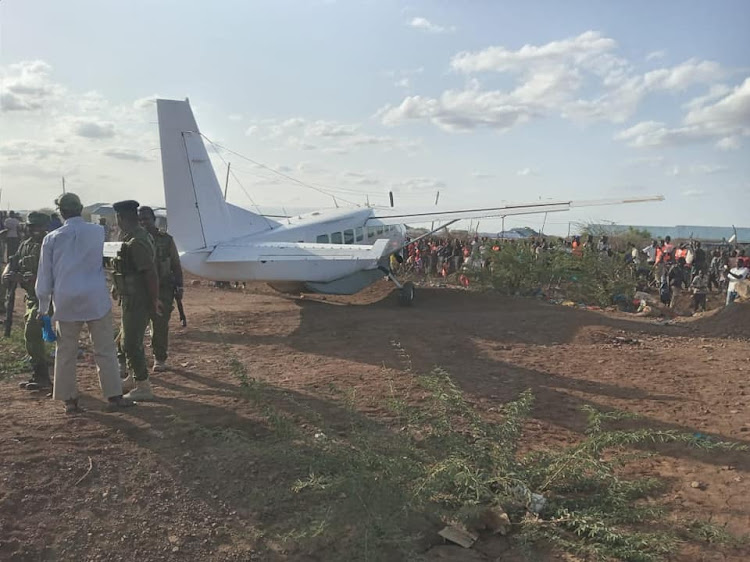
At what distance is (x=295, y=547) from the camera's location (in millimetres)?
3027

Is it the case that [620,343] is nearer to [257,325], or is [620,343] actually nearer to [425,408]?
[425,408]

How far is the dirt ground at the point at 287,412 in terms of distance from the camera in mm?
3107

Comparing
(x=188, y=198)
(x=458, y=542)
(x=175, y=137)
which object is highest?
(x=175, y=137)

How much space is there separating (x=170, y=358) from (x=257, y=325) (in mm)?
2850

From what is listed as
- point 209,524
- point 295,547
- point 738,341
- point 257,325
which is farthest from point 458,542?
point 738,341

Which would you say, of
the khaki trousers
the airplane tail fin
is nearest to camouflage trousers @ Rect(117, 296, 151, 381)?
the khaki trousers

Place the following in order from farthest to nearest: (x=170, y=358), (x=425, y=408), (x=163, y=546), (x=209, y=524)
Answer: (x=170, y=358), (x=425, y=408), (x=209, y=524), (x=163, y=546)

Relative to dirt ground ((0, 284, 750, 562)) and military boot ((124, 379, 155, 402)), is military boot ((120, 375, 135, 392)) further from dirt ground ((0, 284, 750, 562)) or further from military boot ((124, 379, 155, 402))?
military boot ((124, 379, 155, 402))

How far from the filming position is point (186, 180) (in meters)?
10.6

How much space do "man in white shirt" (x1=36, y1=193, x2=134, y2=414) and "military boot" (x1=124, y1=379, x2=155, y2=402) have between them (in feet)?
1.67

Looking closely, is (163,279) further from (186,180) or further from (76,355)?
(186,180)

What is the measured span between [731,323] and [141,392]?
994 centimetres

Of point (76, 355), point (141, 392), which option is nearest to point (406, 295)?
point (141, 392)

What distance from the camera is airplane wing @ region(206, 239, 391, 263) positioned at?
34.9 ft
